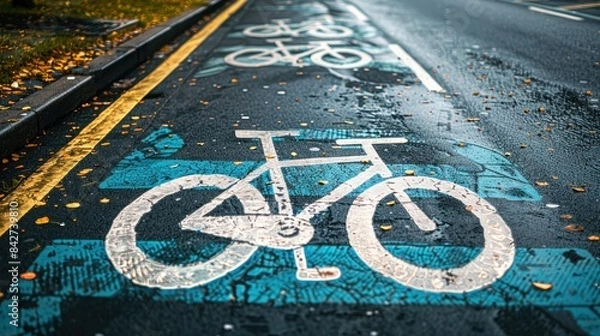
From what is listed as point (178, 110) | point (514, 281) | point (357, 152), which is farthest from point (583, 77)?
point (514, 281)

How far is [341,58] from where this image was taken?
25.6ft

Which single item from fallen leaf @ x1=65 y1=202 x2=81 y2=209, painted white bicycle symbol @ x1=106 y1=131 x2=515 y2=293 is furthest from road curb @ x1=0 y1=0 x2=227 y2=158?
painted white bicycle symbol @ x1=106 y1=131 x2=515 y2=293

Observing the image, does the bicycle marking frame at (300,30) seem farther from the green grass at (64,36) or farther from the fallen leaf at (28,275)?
the fallen leaf at (28,275)

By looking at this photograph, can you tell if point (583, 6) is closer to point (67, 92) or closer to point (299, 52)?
point (299, 52)

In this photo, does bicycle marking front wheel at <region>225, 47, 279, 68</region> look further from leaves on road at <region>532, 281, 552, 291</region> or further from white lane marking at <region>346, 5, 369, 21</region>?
leaves on road at <region>532, 281, 552, 291</region>

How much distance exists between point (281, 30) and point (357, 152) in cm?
655

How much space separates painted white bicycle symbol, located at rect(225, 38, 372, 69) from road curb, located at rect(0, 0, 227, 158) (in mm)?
1121

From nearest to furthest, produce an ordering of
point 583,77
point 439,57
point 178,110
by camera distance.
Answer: point 178,110, point 583,77, point 439,57

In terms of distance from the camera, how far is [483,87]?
6.34 metres

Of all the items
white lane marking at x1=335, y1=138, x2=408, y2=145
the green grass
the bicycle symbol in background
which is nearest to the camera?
white lane marking at x1=335, y1=138, x2=408, y2=145

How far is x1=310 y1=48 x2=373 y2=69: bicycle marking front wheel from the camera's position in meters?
7.35

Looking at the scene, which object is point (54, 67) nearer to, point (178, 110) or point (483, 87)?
point (178, 110)

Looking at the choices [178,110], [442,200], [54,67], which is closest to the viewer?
[442,200]

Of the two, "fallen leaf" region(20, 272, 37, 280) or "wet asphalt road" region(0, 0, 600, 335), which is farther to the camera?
"fallen leaf" region(20, 272, 37, 280)
